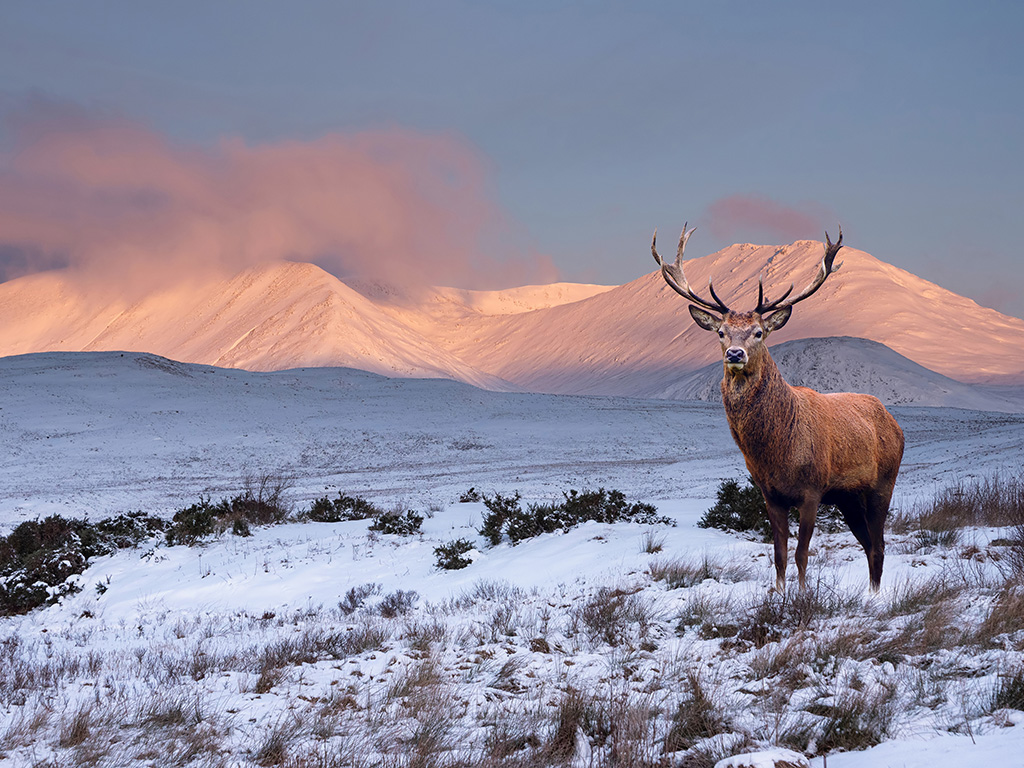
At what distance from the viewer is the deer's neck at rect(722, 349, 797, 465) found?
5594mm

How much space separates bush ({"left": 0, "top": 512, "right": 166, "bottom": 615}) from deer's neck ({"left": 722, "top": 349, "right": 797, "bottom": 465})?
8.06 meters

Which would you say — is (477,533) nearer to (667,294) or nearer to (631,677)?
(631,677)

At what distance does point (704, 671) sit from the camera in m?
4.29

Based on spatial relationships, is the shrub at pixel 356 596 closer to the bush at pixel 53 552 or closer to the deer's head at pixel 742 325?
the bush at pixel 53 552

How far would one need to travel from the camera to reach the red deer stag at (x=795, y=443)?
5590 millimetres

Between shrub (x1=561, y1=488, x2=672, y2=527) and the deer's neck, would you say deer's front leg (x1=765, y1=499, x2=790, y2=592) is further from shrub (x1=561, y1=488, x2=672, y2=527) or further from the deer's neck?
shrub (x1=561, y1=488, x2=672, y2=527)

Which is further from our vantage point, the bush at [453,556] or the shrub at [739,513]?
the shrub at [739,513]

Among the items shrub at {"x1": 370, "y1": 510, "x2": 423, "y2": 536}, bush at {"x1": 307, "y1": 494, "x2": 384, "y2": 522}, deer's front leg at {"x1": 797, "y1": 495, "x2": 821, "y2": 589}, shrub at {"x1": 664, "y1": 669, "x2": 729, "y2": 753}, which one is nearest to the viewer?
shrub at {"x1": 664, "y1": 669, "x2": 729, "y2": 753}

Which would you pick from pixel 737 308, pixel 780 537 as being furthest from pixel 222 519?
pixel 737 308

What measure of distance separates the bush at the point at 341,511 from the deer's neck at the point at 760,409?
9.42 metres

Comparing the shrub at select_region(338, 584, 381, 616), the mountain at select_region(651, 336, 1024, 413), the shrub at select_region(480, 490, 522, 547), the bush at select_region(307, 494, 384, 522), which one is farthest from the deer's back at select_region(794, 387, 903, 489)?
the mountain at select_region(651, 336, 1024, 413)

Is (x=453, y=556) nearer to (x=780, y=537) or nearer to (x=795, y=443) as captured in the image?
(x=780, y=537)

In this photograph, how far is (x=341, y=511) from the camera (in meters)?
14.0

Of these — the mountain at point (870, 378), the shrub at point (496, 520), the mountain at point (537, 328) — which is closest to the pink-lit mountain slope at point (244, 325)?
the mountain at point (537, 328)
